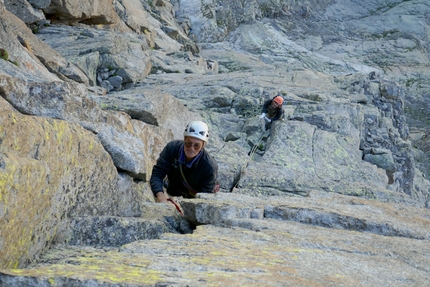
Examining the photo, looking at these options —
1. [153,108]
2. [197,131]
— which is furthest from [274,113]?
[197,131]

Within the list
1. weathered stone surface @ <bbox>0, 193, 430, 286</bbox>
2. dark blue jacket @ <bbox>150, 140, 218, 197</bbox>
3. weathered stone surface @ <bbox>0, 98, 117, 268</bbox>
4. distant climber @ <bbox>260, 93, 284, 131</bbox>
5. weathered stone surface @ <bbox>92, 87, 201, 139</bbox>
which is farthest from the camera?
distant climber @ <bbox>260, 93, 284, 131</bbox>

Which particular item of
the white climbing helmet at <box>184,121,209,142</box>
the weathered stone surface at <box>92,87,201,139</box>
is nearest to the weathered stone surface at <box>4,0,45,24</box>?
the weathered stone surface at <box>92,87,201,139</box>

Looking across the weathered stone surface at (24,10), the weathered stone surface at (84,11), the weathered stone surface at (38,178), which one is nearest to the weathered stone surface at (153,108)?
the weathered stone surface at (38,178)

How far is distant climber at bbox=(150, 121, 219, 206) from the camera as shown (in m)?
9.64

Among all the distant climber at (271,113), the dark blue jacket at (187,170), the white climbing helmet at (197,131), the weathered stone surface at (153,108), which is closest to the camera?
the white climbing helmet at (197,131)

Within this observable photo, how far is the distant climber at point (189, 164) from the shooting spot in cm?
964

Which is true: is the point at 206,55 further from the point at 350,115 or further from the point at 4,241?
the point at 4,241

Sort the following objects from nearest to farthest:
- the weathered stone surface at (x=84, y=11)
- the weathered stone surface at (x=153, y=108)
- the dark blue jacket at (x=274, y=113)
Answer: the weathered stone surface at (x=153, y=108)
the dark blue jacket at (x=274, y=113)
the weathered stone surface at (x=84, y=11)

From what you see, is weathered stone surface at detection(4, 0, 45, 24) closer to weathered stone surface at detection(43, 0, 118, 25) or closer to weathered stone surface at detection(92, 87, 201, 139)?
weathered stone surface at detection(43, 0, 118, 25)

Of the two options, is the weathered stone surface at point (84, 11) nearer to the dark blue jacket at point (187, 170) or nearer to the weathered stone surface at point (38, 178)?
the dark blue jacket at point (187, 170)

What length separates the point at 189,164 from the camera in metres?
9.84

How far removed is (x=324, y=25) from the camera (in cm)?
7750

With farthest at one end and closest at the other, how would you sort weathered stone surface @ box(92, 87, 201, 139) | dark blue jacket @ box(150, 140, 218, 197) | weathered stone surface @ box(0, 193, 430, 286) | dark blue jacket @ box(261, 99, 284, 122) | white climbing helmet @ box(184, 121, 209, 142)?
dark blue jacket @ box(261, 99, 284, 122), weathered stone surface @ box(92, 87, 201, 139), dark blue jacket @ box(150, 140, 218, 197), white climbing helmet @ box(184, 121, 209, 142), weathered stone surface @ box(0, 193, 430, 286)

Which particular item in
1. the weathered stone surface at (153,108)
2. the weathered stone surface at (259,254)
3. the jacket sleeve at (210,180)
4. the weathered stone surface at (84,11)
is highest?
the weathered stone surface at (84,11)
